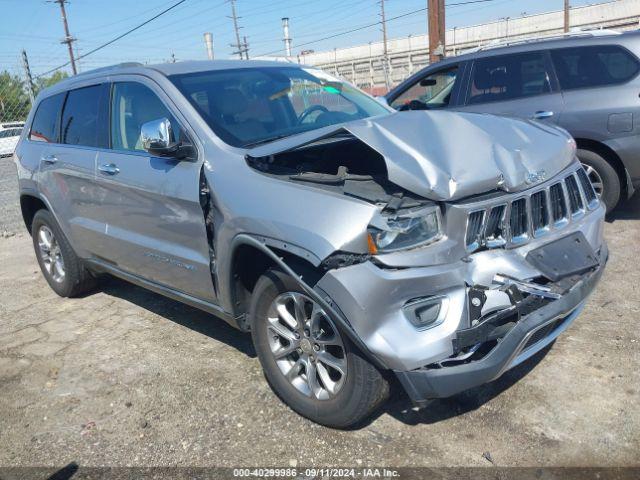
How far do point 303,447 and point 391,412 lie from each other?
1.75 ft

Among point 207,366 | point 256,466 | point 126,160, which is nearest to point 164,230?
point 126,160

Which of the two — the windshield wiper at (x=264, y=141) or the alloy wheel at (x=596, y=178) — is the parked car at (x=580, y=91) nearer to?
the alloy wheel at (x=596, y=178)

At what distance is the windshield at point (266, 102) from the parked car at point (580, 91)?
1951mm

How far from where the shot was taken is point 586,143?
19.2 feet

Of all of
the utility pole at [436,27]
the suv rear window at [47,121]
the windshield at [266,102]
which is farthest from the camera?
the utility pole at [436,27]

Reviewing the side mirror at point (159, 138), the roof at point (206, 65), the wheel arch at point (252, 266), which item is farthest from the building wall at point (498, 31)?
the wheel arch at point (252, 266)

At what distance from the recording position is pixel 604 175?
5.76m

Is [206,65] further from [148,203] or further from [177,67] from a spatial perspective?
[148,203]

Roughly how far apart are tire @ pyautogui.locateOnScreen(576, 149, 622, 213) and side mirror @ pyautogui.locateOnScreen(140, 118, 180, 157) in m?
4.22

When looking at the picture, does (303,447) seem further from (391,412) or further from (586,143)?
(586,143)

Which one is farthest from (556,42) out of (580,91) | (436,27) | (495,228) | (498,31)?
(498,31)

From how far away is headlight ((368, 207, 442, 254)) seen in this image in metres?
2.50

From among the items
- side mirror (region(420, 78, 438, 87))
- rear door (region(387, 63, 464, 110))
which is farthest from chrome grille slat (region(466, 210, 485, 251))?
side mirror (region(420, 78, 438, 87))

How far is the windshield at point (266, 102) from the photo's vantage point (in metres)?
3.61
